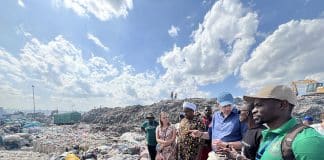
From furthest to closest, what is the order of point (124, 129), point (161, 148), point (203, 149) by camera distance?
point (124, 129) → point (161, 148) → point (203, 149)

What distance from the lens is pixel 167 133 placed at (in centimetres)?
535

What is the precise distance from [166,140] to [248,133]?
2.57 meters

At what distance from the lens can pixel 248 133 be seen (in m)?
2.94

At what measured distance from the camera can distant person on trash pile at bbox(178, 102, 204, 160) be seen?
4473 millimetres

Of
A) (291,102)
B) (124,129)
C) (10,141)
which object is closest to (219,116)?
(291,102)

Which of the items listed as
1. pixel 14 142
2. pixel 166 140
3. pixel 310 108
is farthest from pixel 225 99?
pixel 310 108

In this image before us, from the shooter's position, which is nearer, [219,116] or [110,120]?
[219,116]

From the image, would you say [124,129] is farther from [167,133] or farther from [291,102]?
[291,102]

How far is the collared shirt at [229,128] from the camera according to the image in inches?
141

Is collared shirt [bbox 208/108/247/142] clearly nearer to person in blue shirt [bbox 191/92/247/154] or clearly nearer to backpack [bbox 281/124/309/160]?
person in blue shirt [bbox 191/92/247/154]

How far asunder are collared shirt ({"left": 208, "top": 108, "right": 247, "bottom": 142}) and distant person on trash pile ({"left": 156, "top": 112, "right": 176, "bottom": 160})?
1.52 metres

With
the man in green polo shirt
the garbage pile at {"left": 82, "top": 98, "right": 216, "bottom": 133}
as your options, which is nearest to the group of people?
the man in green polo shirt

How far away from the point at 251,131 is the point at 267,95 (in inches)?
47.9

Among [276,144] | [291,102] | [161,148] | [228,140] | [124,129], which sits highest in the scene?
[291,102]
